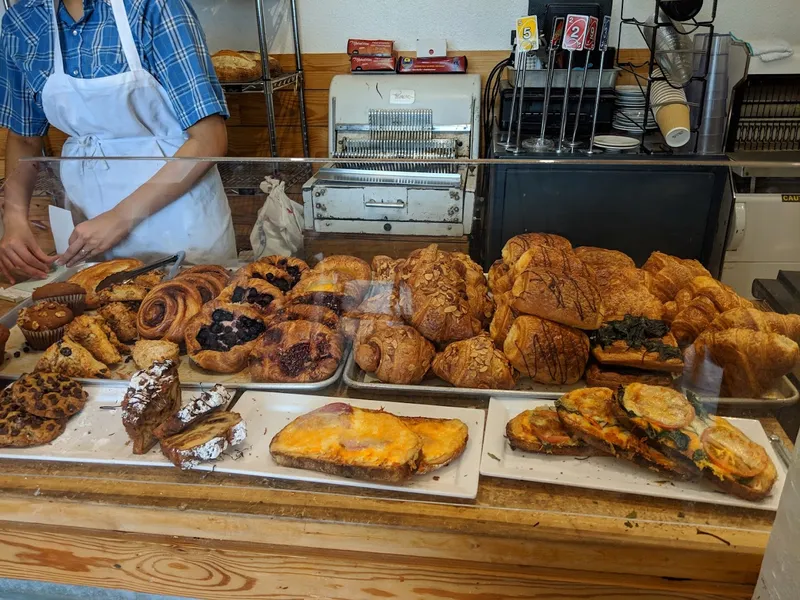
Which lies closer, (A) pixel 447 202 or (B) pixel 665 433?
(B) pixel 665 433

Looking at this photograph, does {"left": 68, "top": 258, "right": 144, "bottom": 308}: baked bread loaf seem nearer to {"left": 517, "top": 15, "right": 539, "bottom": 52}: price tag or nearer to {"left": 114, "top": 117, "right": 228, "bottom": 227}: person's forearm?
{"left": 114, "top": 117, "right": 228, "bottom": 227}: person's forearm

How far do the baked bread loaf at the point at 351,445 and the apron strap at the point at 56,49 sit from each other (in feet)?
5.68

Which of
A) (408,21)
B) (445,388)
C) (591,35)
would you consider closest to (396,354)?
(445,388)

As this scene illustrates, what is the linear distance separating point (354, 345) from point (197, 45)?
1388mm

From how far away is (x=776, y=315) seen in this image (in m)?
1.09

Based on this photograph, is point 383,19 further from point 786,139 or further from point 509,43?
point 786,139

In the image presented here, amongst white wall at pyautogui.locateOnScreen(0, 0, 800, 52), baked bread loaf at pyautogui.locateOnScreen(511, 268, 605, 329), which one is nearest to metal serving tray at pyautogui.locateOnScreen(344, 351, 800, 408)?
baked bread loaf at pyautogui.locateOnScreen(511, 268, 605, 329)

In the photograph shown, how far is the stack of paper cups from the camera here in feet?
6.93

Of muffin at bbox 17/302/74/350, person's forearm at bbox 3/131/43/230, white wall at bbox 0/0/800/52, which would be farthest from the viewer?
white wall at bbox 0/0/800/52

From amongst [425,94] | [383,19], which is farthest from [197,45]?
[383,19]

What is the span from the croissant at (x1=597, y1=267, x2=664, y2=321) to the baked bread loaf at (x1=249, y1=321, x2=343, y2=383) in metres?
0.54

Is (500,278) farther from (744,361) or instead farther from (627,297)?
(744,361)

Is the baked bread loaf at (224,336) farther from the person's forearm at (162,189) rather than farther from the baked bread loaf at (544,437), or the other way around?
the baked bread loaf at (544,437)

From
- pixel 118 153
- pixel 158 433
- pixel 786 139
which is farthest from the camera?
pixel 786 139
